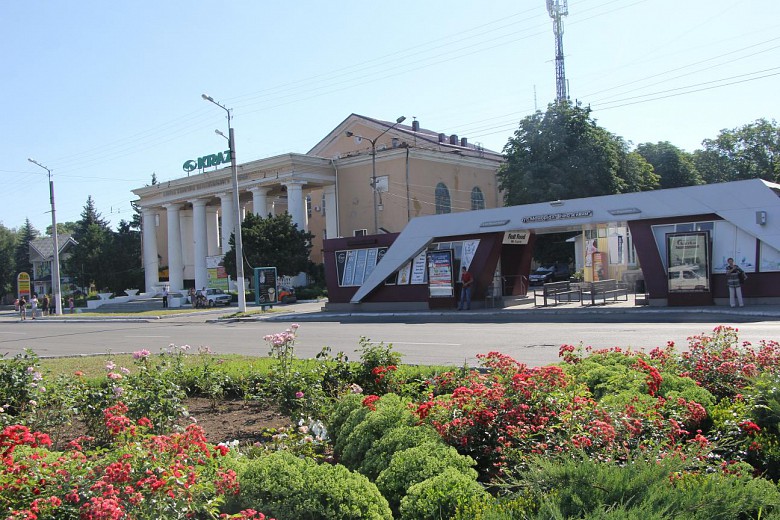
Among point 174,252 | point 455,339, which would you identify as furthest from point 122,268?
point 455,339

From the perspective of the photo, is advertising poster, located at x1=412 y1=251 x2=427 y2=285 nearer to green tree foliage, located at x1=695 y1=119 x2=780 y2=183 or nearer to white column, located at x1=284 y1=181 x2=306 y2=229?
white column, located at x1=284 y1=181 x2=306 y2=229

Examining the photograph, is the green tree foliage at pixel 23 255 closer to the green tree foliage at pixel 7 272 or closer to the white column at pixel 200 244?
the green tree foliage at pixel 7 272

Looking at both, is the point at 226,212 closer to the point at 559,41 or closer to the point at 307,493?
the point at 559,41

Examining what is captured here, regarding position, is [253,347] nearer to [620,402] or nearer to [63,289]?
[620,402]

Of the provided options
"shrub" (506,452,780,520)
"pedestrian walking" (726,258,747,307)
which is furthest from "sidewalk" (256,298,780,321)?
"shrub" (506,452,780,520)

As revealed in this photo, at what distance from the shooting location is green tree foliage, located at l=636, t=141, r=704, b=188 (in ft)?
198

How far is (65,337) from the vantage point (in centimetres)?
2486

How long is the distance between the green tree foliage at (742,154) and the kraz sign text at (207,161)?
48314 millimetres

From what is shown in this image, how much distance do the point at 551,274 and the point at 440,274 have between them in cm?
2675

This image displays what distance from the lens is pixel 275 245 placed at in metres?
47.2

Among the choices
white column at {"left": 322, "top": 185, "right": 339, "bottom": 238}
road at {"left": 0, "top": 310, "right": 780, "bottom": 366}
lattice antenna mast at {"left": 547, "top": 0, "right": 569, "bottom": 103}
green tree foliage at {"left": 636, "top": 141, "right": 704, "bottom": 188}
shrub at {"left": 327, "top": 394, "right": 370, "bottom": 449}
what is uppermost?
lattice antenna mast at {"left": 547, "top": 0, "right": 569, "bottom": 103}

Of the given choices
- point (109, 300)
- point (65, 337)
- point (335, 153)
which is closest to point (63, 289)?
point (109, 300)

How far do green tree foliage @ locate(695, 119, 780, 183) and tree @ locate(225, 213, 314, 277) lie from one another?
43.3m

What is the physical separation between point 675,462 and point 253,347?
14.6m
